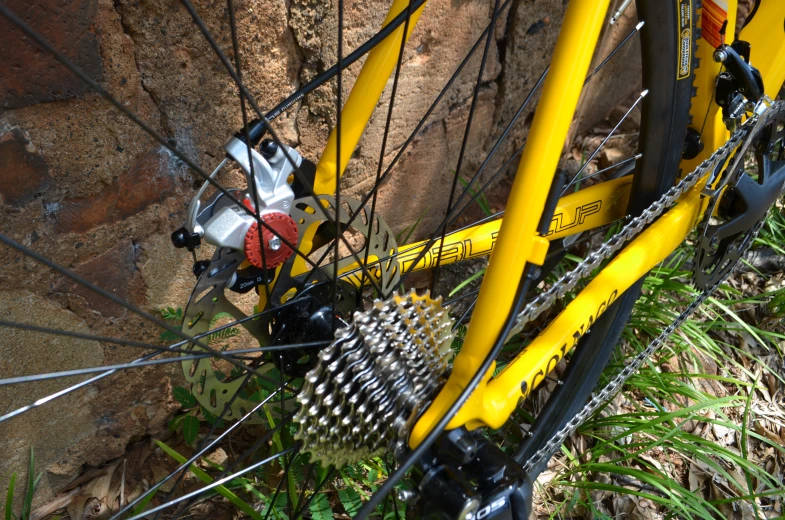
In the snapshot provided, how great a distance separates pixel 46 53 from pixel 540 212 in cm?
77

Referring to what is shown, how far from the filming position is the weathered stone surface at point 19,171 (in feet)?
3.50

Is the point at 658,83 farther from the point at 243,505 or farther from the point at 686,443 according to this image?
the point at 243,505

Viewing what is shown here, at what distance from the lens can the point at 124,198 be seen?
1237mm

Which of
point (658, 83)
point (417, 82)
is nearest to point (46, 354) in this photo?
point (417, 82)

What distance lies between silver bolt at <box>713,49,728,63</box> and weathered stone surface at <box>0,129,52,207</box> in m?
1.14

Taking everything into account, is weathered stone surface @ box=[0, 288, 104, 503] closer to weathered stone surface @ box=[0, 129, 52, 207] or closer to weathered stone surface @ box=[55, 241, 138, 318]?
weathered stone surface @ box=[55, 241, 138, 318]

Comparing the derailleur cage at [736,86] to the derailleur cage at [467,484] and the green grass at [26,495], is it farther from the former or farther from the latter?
the green grass at [26,495]

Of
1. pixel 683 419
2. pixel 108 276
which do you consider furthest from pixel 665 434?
pixel 108 276

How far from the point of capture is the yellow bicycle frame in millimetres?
828

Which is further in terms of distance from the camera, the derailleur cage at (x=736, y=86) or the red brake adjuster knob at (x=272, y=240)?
the derailleur cage at (x=736, y=86)

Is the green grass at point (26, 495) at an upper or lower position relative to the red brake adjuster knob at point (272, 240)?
upper

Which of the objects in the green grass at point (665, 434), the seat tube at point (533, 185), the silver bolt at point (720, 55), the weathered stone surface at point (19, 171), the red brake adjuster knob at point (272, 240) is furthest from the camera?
the green grass at point (665, 434)

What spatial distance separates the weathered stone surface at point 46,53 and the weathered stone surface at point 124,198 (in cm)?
18

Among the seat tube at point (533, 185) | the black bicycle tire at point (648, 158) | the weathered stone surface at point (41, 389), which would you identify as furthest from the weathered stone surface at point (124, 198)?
the black bicycle tire at point (648, 158)
